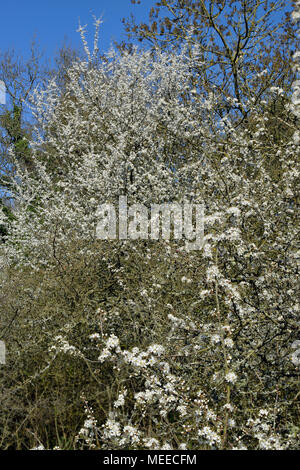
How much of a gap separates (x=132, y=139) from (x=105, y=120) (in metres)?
0.99

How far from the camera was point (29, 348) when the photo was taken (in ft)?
12.9

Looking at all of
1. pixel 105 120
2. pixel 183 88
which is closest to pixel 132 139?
pixel 105 120

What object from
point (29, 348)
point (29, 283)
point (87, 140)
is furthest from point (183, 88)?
point (29, 348)

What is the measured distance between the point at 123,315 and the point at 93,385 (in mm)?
922

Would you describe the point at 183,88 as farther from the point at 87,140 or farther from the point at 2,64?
the point at 2,64

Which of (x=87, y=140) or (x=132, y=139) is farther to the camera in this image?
(x=87, y=140)

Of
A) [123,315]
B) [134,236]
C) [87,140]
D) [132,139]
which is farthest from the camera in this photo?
[87,140]

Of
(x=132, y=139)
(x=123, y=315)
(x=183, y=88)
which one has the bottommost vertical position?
(x=123, y=315)

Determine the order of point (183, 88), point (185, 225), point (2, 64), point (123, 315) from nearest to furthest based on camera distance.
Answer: point (123, 315) → point (185, 225) → point (183, 88) → point (2, 64)
